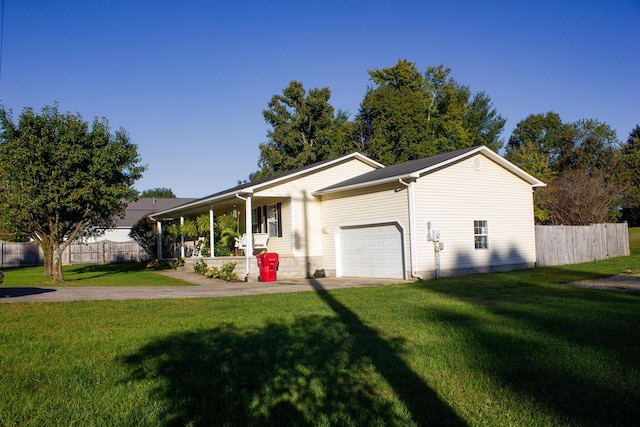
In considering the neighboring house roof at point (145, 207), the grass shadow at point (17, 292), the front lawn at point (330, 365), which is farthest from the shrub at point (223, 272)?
the neighboring house roof at point (145, 207)

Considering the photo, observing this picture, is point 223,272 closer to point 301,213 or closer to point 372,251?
point 301,213

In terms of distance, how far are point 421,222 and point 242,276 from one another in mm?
6912

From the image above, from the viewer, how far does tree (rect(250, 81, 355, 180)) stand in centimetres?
4238

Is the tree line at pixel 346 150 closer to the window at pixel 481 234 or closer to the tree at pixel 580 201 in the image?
the tree at pixel 580 201

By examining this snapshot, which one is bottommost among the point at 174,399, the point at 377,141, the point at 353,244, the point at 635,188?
the point at 174,399

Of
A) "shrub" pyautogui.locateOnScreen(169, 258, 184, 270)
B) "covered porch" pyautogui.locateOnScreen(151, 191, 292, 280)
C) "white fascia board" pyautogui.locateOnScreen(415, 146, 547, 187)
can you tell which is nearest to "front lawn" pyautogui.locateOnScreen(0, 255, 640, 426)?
"white fascia board" pyautogui.locateOnScreen(415, 146, 547, 187)

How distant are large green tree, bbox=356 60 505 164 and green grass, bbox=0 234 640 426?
29485mm

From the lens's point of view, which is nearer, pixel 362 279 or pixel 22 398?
pixel 22 398

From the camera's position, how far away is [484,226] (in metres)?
19.6

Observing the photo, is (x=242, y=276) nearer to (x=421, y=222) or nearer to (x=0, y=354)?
(x=421, y=222)

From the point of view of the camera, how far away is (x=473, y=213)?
63.0ft

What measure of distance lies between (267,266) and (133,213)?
1334 inches

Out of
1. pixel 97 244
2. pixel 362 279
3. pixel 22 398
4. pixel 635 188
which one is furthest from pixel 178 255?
pixel 635 188

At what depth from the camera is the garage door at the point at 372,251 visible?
60.2ft
